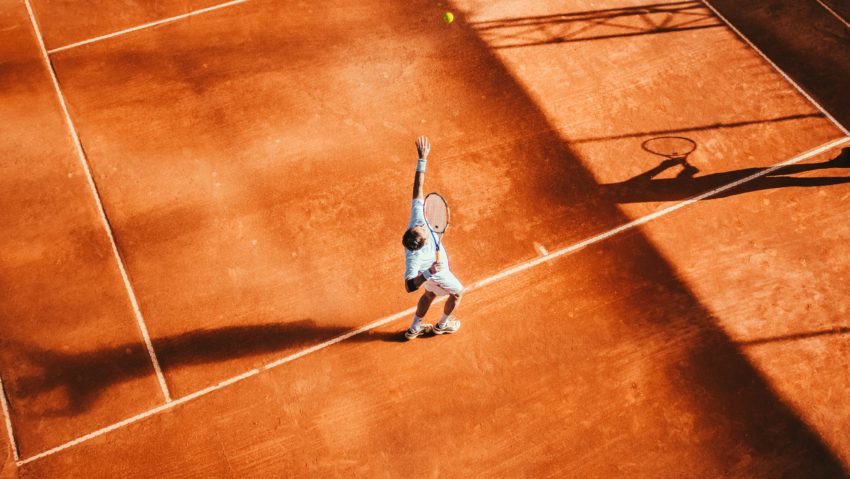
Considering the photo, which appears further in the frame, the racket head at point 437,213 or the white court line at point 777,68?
the white court line at point 777,68

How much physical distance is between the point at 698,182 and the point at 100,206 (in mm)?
8881

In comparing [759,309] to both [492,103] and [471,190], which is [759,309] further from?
[492,103]

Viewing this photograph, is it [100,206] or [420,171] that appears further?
[100,206]

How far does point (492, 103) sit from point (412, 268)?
15.7ft

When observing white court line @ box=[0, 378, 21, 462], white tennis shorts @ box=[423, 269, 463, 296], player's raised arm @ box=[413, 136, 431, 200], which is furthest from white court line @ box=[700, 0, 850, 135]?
white court line @ box=[0, 378, 21, 462]

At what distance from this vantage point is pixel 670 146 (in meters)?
9.02

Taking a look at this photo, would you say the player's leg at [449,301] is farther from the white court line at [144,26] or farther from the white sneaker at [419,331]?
the white court line at [144,26]

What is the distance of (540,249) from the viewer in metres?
7.80

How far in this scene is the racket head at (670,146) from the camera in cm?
894

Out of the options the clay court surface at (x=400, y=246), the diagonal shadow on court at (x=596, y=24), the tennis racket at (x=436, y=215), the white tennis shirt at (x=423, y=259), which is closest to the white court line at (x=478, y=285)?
the clay court surface at (x=400, y=246)

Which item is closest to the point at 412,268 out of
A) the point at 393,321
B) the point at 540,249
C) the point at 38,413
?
the point at 393,321

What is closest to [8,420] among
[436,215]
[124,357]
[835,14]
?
[124,357]

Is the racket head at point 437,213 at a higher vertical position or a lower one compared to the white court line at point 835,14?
higher

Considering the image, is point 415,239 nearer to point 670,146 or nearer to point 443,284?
point 443,284
